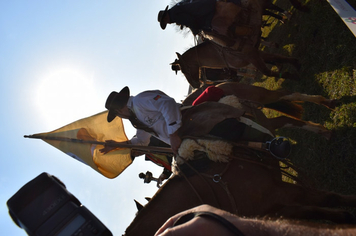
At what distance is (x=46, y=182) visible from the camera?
1.62m

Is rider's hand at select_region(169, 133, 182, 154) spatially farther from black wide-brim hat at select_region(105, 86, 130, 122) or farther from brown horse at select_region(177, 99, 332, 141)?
black wide-brim hat at select_region(105, 86, 130, 122)

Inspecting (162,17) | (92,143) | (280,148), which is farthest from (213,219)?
(162,17)

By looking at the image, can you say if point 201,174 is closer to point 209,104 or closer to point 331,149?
point 209,104

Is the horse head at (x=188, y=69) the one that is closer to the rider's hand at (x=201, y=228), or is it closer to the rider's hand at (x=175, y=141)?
the rider's hand at (x=175, y=141)

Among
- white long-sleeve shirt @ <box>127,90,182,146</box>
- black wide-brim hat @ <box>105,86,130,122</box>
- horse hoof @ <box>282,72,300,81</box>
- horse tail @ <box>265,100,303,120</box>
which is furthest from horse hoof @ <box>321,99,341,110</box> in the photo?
black wide-brim hat @ <box>105,86,130,122</box>

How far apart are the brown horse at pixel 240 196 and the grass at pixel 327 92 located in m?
0.36

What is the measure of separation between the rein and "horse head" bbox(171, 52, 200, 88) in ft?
16.5

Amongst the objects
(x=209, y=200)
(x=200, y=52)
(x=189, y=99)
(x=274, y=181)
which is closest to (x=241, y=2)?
(x=200, y=52)

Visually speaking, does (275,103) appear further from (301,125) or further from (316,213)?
(316,213)

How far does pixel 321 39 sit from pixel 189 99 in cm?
274

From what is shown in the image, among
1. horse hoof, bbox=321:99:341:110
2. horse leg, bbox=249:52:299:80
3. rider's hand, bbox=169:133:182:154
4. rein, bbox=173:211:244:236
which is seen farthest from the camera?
horse leg, bbox=249:52:299:80

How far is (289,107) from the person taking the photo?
3.84 m

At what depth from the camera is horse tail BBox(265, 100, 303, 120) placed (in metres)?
3.81

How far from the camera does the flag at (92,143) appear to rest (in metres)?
3.54
